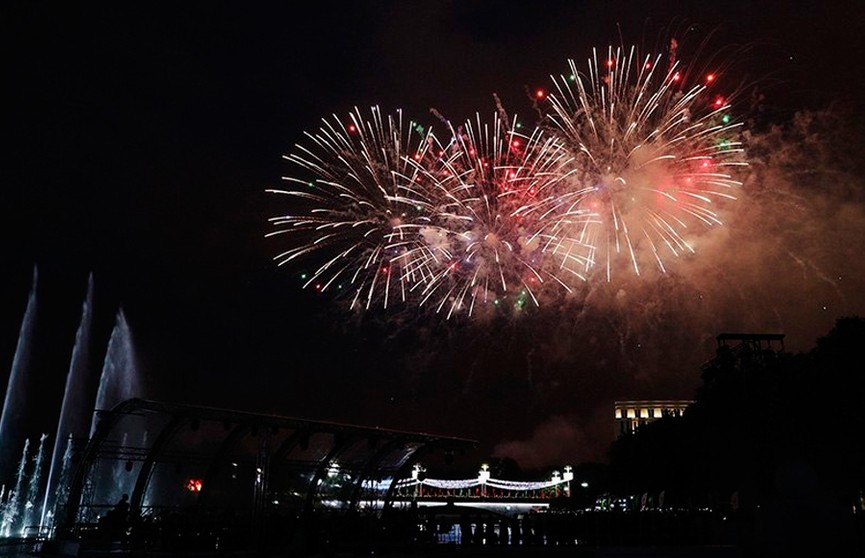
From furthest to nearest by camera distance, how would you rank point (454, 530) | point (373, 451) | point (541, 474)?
1. point (541, 474)
2. point (373, 451)
3. point (454, 530)

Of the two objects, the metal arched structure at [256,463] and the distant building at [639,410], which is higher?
the distant building at [639,410]

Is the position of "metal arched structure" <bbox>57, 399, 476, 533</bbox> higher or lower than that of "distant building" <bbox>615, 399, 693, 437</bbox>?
lower

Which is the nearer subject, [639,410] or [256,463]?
[256,463]

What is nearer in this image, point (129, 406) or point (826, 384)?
point (129, 406)

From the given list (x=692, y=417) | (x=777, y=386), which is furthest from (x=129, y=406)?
(x=692, y=417)

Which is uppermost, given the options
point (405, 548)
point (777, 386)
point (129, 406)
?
point (777, 386)

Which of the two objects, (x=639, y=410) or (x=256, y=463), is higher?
(x=639, y=410)

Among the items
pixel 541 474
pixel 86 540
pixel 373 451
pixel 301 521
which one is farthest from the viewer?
pixel 541 474

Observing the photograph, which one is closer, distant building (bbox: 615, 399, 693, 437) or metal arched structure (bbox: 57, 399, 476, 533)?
metal arched structure (bbox: 57, 399, 476, 533)

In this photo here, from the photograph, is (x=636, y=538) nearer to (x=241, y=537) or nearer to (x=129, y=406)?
(x=241, y=537)

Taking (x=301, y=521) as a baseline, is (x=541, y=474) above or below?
above

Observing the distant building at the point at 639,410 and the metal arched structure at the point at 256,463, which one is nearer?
the metal arched structure at the point at 256,463
